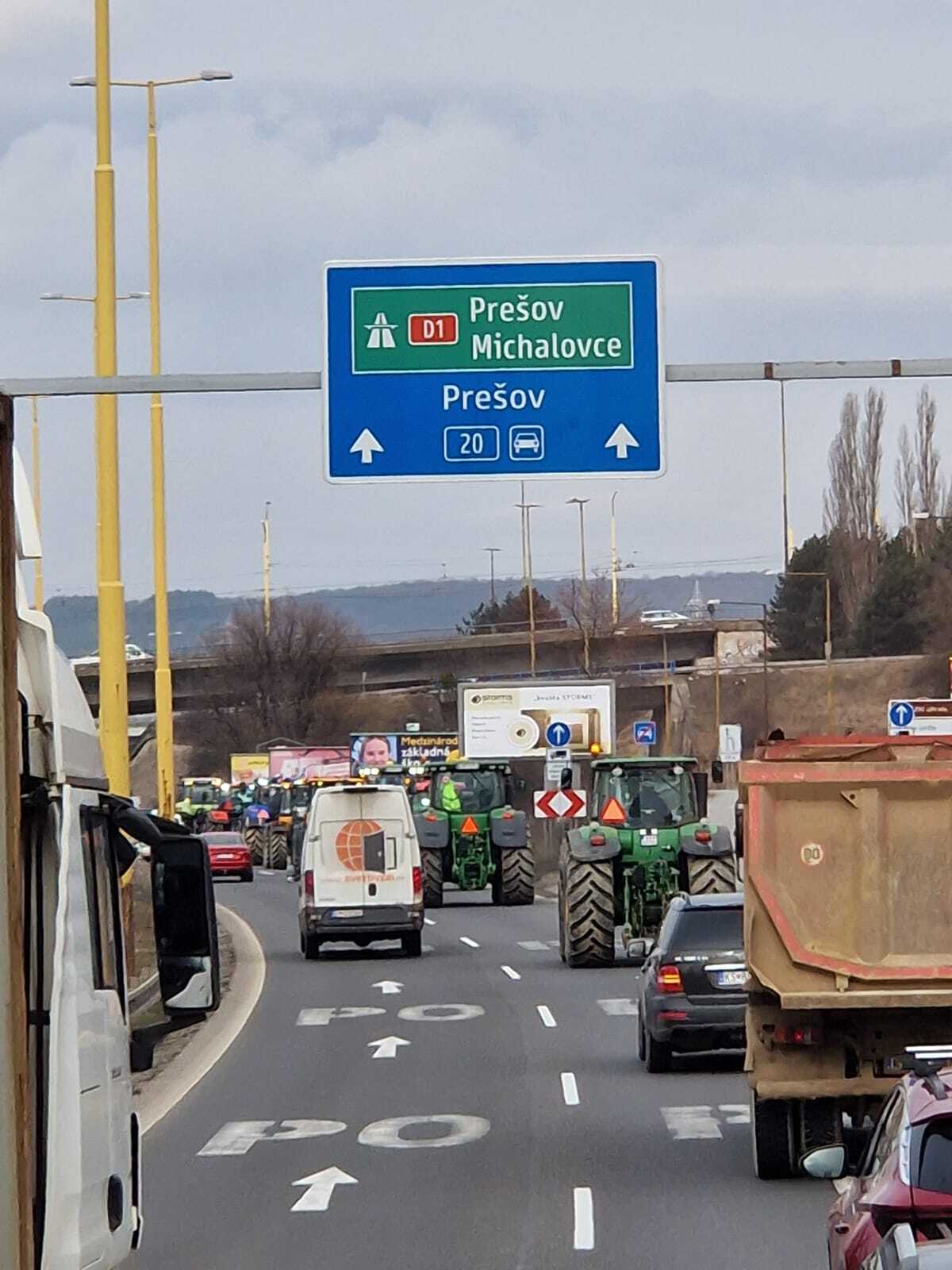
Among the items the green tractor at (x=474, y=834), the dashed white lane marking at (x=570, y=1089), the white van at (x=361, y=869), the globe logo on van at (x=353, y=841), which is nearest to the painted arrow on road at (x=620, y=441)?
the dashed white lane marking at (x=570, y=1089)

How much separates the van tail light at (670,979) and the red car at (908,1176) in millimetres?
10438

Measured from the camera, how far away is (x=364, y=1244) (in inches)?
501

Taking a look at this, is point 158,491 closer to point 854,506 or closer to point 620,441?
point 620,441

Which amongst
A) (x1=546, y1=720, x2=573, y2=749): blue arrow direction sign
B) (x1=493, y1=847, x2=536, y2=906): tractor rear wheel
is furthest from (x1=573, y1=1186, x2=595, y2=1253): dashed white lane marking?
(x1=493, y1=847, x2=536, y2=906): tractor rear wheel

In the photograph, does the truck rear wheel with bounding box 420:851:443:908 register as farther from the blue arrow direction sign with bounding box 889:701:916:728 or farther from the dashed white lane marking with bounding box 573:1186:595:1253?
the dashed white lane marking with bounding box 573:1186:595:1253

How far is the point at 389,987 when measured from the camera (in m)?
31.1

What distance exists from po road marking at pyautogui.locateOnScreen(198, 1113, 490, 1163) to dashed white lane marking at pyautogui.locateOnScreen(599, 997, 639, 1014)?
7807mm

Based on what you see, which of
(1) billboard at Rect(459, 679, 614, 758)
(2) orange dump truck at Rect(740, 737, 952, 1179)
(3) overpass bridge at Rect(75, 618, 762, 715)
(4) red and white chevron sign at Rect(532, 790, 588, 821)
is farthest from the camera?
(3) overpass bridge at Rect(75, 618, 762, 715)

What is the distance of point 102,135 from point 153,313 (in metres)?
13.2

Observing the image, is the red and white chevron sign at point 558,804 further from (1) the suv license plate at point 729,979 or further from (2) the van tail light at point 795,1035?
(2) the van tail light at point 795,1035

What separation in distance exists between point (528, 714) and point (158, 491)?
4084 centimetres

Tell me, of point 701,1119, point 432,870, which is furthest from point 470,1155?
point 432,870

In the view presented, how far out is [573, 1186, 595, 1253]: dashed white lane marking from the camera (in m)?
12.4

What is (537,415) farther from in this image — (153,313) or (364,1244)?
(153,313)
